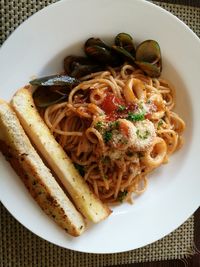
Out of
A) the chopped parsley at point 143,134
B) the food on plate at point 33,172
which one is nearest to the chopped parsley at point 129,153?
the chopped parsley at point 143,134

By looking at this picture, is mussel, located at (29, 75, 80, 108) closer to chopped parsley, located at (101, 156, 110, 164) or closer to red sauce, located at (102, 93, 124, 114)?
red sauce, located at (102, 93, 124, 114)

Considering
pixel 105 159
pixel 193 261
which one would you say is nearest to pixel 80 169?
pixel 105 159

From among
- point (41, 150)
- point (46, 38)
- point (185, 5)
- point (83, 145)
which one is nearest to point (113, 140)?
point (83, 145)

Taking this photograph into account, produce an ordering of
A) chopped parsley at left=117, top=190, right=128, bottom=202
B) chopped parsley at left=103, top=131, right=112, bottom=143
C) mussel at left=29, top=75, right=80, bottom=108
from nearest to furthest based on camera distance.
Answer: mussel at left=29, top=75, right=80, bottom=108 → chopped parsley at left=103, top=131, right=112, bottom=143 → chopped parsley at left=117, top=190, right=128, bottom=202

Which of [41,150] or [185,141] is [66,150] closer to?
[41,150]

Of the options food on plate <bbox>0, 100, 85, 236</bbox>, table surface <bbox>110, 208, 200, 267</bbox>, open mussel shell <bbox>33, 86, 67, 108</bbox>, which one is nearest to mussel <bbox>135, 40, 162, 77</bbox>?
open mussel shell <bbox>33, 86, 67, 108</bbox>

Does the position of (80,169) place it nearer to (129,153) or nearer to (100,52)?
(129,153)
